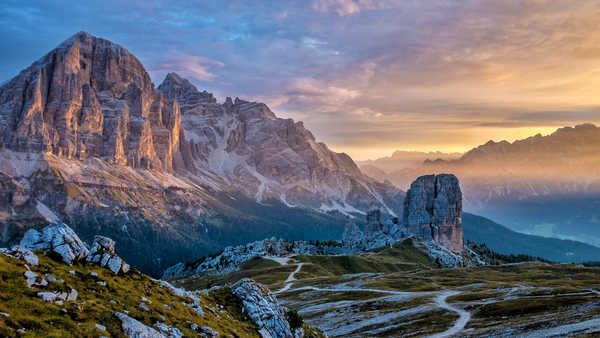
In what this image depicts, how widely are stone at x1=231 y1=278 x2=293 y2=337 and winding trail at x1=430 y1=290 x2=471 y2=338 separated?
28.7 metres

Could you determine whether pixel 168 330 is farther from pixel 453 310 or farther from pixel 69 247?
pixel 453 310

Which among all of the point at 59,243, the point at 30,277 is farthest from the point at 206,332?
the point at 59,243

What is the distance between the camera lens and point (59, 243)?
A: 4541 cm

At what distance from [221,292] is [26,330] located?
1404 inches

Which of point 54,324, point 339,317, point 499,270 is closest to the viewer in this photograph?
point 54,324

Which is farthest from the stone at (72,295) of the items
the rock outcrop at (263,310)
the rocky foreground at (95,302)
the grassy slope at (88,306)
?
the rock outcrop at (263,310)

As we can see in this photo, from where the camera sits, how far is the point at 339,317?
334 ft

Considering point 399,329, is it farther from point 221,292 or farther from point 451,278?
point 451,278

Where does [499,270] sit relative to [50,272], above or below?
below

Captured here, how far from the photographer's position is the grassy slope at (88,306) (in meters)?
32.2

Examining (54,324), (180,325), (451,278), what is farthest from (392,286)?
(54,324)

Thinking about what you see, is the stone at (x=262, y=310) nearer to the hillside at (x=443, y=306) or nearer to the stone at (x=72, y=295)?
the stone at (x=72, y=295)

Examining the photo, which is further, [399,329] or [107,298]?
[399,329]

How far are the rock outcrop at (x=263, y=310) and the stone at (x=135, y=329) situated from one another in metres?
19.8
